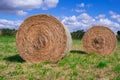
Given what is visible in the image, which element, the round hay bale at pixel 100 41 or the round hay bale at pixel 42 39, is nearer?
the round hay bale at pixel 42 39

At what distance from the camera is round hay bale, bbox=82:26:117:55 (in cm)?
1644

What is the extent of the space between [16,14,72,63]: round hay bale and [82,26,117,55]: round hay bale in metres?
5.32

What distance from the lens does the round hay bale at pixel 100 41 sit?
16438mm

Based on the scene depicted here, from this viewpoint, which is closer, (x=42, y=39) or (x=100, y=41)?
(x=42, y=39)

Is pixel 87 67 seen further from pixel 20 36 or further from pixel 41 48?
pixel 20 36

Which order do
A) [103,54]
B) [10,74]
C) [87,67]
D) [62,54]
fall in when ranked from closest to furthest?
1. [10,74]
2. [87,67]
3. [62,54]
4. [103,54]

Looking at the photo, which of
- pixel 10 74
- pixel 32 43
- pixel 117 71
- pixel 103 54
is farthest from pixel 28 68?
pixel 103 54

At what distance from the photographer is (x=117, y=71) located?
380 inches

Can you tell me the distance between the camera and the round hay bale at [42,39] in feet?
36.8

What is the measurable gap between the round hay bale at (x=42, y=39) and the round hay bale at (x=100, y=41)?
210 inches

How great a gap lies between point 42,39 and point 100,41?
606cm

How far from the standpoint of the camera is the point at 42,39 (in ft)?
38.0

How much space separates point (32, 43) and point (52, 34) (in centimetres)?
93

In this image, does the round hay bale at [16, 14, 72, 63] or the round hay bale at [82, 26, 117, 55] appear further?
the round hay bale at [82, 26, 117, 55]
